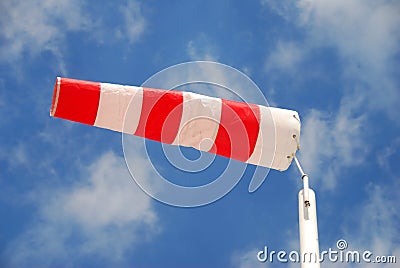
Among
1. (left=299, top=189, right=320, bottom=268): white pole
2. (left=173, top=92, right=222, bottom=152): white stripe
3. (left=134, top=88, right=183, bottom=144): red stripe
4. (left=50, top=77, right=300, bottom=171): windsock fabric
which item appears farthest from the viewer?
(left=173, top=92, right=222, bottom=152): white stripe

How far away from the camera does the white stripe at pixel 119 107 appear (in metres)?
8.68

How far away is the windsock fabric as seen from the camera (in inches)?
340

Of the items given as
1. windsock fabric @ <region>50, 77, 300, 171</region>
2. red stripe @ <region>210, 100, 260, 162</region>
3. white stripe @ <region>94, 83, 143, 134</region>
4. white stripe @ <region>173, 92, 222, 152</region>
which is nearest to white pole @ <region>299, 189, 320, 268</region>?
windsock fabric @ <region>50, 77, 300, 171</region>

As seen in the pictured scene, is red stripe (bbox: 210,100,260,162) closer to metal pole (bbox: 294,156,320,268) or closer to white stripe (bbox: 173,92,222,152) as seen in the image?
white stripe (bbox: 173,92,222,152)

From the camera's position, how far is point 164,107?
9.18 m

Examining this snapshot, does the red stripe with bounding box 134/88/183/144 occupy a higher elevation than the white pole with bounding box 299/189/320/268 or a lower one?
higher

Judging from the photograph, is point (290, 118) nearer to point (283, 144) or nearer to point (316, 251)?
point (283, 144)

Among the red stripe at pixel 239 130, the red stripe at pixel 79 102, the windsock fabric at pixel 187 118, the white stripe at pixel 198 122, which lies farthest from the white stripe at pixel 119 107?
the red stripe at pixel 239 130

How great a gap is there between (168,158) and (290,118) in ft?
7.36

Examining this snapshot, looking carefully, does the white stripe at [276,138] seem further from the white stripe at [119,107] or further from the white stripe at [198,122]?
the white stripe at [119,107]

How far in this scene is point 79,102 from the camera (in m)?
8.61

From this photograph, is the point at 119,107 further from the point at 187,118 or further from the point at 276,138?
the point at 276,138

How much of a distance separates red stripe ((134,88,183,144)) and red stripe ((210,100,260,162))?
0.82 metres

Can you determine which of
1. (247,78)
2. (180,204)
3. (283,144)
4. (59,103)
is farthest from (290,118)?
(59,103)
